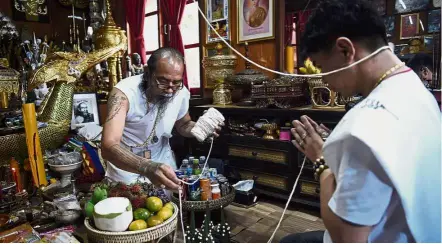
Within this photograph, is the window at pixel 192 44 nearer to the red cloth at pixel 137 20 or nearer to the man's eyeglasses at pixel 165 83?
the red cloth at pixel 137 20

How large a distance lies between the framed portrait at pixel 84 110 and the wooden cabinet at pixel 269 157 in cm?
105

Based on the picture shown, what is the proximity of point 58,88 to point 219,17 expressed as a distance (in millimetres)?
1661

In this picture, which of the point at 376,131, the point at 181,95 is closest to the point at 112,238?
the point at 181,95

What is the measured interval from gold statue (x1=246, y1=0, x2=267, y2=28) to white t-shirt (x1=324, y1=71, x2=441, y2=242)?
237 centimetres

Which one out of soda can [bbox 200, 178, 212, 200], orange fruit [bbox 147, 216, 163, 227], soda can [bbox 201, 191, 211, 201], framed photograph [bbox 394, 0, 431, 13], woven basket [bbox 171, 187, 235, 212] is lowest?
woven basket [bbox 171, 187, 235, 212]

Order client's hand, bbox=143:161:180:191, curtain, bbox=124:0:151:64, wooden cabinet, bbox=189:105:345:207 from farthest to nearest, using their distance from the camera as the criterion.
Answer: curtain, bbox=124:0:151:64
wooden cabinet, bbox=189:105:345:207
client's hand, bbox=143:161:180:191

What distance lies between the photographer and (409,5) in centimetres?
221

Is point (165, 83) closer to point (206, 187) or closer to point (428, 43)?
point (206, 187)

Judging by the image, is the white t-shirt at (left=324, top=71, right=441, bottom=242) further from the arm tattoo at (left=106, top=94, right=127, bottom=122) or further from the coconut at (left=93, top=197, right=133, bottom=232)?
the arm tattoo at (left=106, top=94, right=127, bottom=122)

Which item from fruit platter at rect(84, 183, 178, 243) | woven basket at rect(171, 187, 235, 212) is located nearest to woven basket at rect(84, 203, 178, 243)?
fruit platter at rect(84, 183, 178, 243)

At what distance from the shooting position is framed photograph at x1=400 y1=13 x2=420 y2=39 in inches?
86.4

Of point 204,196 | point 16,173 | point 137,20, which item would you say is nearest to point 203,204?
point 204,196

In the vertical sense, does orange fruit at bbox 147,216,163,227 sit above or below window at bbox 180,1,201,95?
below

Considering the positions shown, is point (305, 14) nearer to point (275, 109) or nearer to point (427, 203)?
point (275, 109)
